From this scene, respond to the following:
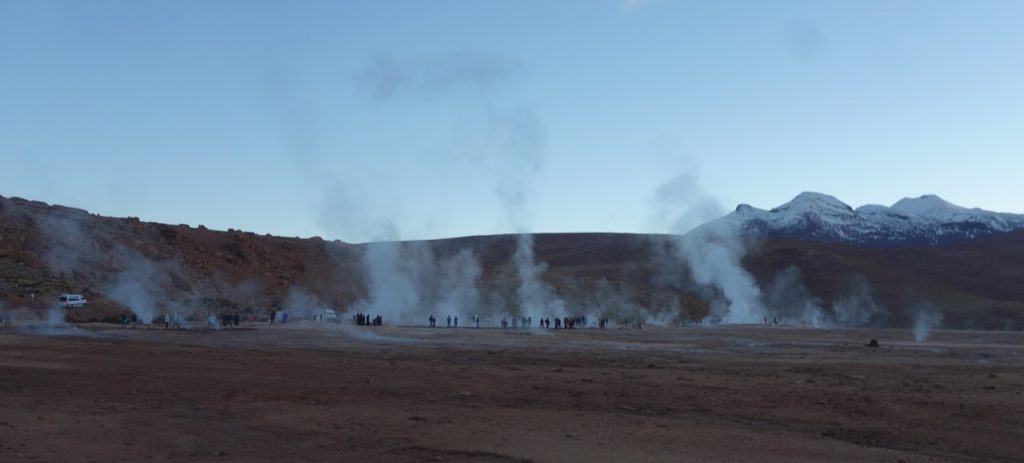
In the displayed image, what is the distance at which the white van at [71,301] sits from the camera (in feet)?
212

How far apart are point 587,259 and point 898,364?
129 metres

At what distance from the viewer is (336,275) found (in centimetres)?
9431

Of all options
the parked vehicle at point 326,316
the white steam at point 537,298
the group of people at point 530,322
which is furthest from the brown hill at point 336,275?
the group of people at point 530,322

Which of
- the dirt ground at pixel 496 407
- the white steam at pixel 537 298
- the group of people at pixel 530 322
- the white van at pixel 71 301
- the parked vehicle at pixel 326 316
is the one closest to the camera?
the dirt ground at pixel 496 407

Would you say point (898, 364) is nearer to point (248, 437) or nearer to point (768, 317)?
point (248, 437)

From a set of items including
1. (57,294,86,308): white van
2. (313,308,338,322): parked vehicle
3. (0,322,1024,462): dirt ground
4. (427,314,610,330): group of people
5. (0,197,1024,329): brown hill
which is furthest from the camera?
(0,197,1024,329): brown hill

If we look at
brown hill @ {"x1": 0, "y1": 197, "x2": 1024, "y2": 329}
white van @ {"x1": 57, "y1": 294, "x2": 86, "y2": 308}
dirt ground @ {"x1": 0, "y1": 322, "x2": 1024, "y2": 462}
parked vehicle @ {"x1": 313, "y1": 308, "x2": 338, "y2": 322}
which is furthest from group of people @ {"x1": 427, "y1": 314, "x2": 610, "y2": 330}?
dirt ground @ {"x1": 0, "y1": 322, "x2": 1024, "y2": 462}

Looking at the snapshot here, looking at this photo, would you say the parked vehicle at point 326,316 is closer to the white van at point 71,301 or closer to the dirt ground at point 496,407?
the white van at point 71,301

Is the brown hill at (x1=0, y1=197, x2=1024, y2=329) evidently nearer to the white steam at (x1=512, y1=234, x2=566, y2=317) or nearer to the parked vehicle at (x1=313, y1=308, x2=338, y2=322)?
the white steam at (x1=512, y1=234, x2=566, y2=317)

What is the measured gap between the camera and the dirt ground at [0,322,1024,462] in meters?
14.9

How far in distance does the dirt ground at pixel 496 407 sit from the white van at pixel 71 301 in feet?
102

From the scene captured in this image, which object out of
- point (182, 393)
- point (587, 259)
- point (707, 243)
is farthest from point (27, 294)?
point (587, 259)

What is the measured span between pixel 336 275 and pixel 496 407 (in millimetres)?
76470

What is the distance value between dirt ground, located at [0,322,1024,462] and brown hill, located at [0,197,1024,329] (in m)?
39.2
